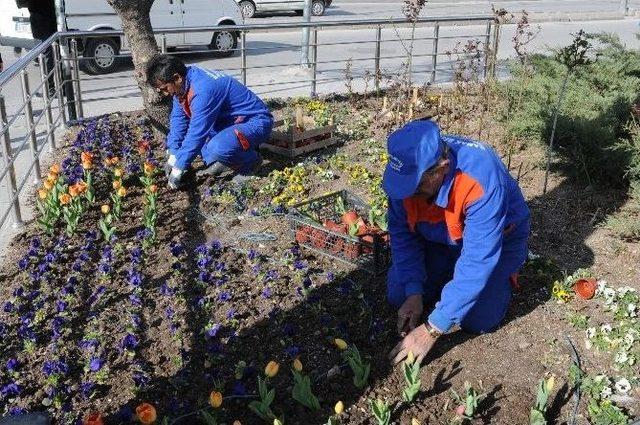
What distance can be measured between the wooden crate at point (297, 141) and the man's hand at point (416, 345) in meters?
3.38

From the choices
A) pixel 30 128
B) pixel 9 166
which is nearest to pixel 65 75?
pixel 30 128

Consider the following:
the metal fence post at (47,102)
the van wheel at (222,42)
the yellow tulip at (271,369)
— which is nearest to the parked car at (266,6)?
the van wheel at (222,42)

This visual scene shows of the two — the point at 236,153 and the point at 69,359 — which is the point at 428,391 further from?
the point at 236,153

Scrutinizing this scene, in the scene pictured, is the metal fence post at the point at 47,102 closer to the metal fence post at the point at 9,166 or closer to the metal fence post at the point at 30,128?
the metal fence post at the point at 30,128

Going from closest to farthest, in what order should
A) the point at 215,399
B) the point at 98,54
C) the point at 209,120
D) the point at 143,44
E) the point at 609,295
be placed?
the point at 215,399 → the point at 609,295 → the point at 209,120 → the point at 143,44 → the point at 98,54

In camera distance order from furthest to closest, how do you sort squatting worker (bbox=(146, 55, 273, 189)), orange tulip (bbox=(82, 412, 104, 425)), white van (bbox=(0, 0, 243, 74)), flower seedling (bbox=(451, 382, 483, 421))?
white van (bbox=(0, 0, 243, 74)), squatting worker (bbox=(146, 55, 273, 189)), flower seedling (bbox=(451, 382, 483, 421)), orange tulip (bbox=(82, 412, 104, 425))

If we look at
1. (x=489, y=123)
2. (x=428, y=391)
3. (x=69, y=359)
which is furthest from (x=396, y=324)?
(x=489, y=123)

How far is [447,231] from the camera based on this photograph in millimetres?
3455

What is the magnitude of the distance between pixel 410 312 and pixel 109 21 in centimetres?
1050

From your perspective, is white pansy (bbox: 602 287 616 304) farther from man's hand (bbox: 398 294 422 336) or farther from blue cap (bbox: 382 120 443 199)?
blue cap (bbox: 382 120 443 199)

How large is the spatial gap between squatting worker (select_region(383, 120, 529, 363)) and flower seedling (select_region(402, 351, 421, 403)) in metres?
0.10

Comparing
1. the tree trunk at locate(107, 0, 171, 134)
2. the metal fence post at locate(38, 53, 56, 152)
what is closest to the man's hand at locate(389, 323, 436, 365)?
the tree trunk at locate(107, 0, 171, 134)

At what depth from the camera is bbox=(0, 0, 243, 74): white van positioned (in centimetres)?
1177

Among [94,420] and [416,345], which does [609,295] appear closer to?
[416,345]
